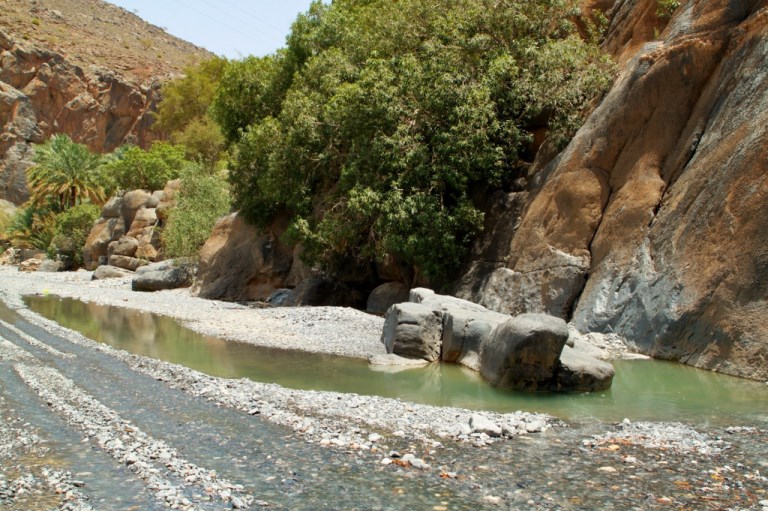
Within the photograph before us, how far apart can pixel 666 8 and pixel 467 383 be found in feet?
46.4

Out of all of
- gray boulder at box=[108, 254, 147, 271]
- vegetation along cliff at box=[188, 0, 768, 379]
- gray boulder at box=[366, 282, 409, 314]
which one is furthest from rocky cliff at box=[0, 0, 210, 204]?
gray boulder at box=[366, 282, 409, 314]

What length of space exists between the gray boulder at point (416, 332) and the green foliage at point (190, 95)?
46.3 meters

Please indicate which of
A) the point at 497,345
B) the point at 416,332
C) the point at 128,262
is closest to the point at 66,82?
the point at 128,262

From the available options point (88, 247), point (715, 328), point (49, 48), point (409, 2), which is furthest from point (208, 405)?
point (49, 48)

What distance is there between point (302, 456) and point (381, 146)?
15145mm

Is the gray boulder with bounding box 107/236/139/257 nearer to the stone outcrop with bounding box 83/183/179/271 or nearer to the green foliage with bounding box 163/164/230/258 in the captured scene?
the stone outcrop with bounding box 83/183/179/271

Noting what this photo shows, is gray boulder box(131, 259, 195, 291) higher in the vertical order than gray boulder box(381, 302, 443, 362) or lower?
lower

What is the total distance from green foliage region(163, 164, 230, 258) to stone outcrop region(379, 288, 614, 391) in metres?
19.8

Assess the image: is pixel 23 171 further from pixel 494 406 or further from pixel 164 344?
pixel 494 406

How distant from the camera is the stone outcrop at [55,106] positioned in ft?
212

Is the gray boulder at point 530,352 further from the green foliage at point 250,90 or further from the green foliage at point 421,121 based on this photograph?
the green foliage at point 250,90

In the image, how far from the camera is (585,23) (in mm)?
24625

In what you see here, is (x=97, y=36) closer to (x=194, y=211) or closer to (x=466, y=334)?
(x=194, y=211)

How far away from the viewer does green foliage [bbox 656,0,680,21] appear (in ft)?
67.3
